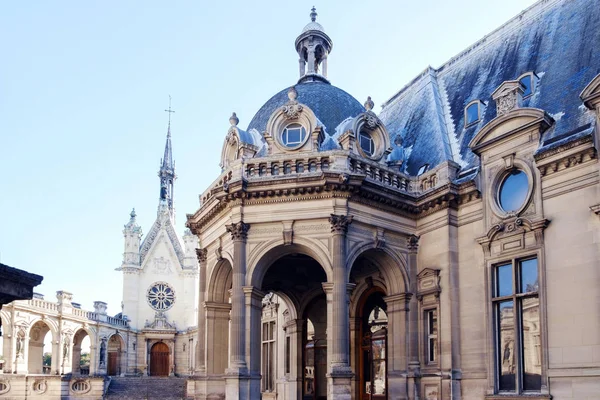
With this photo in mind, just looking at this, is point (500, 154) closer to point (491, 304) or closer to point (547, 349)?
point (491, 304)

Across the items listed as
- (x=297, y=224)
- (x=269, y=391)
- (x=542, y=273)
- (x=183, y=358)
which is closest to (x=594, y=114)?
(x=542, y=273)

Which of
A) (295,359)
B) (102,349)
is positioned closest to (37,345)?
(102,349)

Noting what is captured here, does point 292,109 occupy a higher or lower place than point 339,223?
higher

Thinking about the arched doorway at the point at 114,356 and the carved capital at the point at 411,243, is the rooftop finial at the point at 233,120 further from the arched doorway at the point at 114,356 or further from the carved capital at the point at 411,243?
the arched doorway at the point at 114,356

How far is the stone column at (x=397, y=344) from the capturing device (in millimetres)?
17562

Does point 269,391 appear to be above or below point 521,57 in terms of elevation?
below

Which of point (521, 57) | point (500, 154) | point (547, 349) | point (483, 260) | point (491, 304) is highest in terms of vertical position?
point (521, 57)

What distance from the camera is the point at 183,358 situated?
201ft

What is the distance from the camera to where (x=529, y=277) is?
50.7 feet

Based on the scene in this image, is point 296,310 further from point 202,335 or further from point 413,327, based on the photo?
point 413,327

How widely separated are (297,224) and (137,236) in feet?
164

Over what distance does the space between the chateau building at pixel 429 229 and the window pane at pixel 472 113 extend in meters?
0.09

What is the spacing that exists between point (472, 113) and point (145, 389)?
37.3 meters

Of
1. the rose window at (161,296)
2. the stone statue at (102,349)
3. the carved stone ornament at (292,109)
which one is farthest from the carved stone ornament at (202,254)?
the rose window at (161,296)
